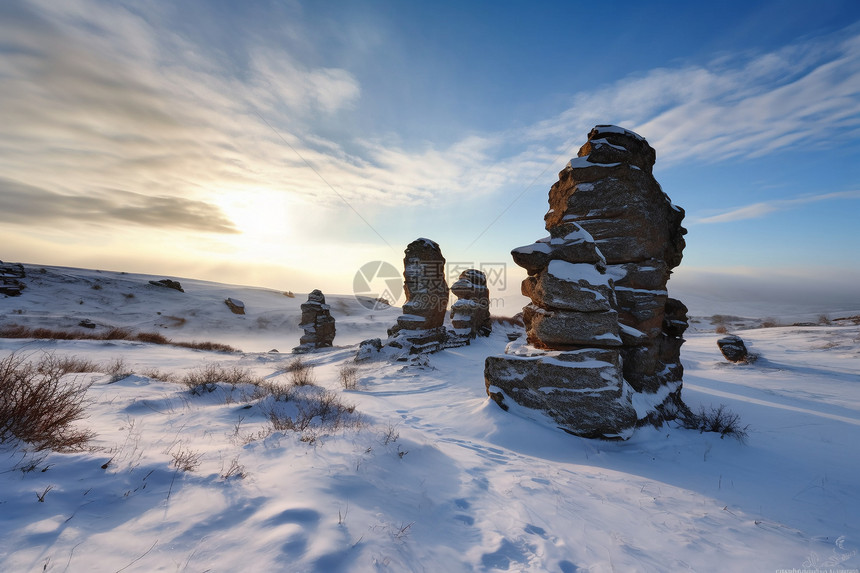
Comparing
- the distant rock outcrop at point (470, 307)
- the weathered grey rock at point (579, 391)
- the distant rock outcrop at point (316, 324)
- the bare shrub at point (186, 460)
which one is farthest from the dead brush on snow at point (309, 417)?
the distant rock outcrop at point (316, 324)

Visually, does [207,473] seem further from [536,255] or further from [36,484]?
[536,255]

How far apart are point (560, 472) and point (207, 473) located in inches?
176

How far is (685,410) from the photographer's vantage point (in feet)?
26.0

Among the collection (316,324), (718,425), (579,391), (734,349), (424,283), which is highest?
(424,283)

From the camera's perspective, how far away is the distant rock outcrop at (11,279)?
27.4m

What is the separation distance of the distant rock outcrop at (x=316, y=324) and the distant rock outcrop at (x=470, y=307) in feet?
30.3

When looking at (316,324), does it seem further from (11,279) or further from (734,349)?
(11,279)

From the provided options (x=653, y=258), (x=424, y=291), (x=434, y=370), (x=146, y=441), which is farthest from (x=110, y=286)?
(x=653, y=258)

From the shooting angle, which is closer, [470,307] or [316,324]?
[470,307]

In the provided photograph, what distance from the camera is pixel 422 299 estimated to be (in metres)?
17.4

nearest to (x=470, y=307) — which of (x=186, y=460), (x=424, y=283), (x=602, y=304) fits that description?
(x=424, y=283)

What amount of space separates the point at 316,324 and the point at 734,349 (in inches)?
962

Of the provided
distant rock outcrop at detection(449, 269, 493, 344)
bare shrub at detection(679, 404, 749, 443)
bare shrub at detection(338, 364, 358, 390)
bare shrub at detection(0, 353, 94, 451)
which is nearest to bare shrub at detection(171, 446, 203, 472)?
bare shrub at detection(0, 353, 94, 451)

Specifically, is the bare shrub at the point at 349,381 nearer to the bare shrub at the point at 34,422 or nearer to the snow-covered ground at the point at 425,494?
the snow-covered ground at the point at 425,494
